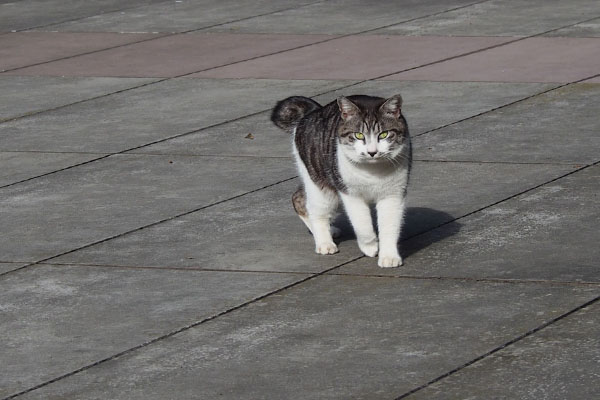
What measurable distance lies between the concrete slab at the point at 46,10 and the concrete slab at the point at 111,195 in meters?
8.44

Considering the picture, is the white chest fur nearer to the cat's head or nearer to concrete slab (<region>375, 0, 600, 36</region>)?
the cat's head

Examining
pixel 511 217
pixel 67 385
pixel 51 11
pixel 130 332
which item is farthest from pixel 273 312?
pixel 51 11

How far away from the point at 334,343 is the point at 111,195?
3.72 meters

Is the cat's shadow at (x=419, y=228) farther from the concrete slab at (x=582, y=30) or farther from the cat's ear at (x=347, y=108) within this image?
the concrete slab at (x=582, y=30)

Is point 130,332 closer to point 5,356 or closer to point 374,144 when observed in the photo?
point 5,356

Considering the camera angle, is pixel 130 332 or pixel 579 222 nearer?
pixel 130 332

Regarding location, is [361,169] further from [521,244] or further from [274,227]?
[274,227]

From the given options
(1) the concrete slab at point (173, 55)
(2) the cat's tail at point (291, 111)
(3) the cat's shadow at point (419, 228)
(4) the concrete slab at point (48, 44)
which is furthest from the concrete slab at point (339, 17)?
(2) the cat's tail at point (291, 111)

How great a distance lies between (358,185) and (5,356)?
227 centimetres

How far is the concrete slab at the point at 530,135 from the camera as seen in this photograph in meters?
10.6

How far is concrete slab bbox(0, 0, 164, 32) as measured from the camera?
62.6ft

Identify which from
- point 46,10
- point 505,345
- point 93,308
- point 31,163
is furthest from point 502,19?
point 505,345

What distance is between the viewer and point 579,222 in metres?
8.70

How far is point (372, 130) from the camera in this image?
769 cm
